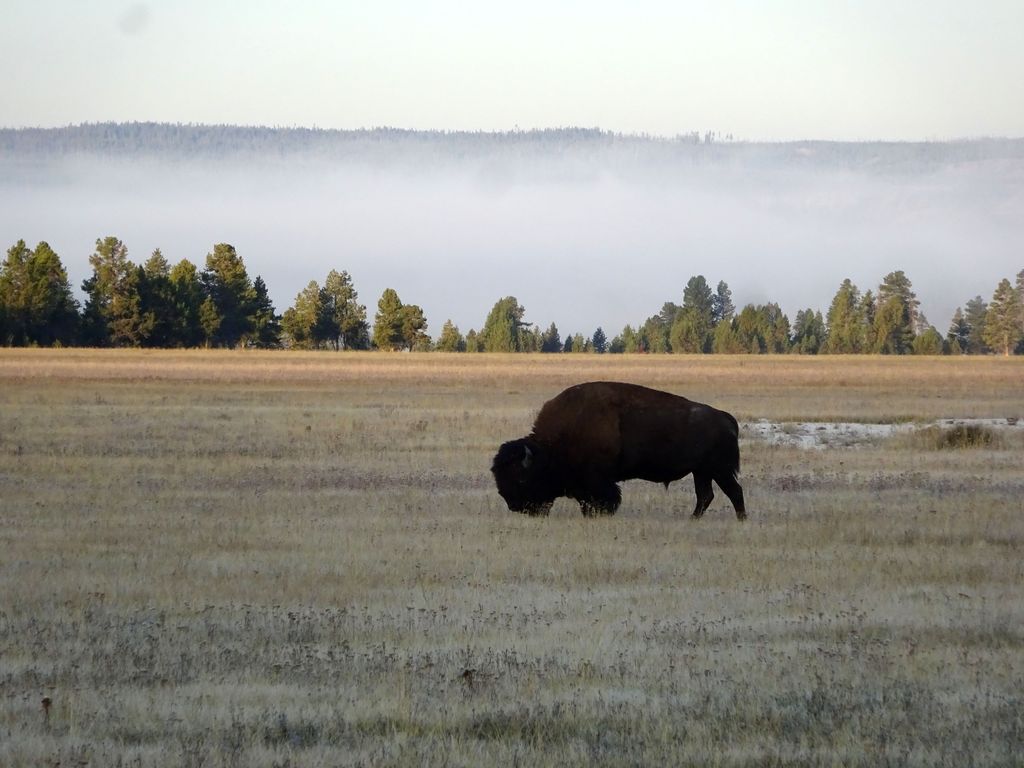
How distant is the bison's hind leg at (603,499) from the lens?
56.4ft

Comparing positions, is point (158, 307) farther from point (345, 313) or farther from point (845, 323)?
point (845, 323)

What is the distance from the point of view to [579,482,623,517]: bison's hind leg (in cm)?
1719

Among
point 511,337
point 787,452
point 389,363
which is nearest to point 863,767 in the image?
point 787,452

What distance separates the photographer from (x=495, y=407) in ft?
139

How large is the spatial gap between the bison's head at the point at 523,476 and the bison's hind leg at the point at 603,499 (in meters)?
0.51

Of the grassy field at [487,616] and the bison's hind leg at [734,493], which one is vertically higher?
the bison's hind leg at [734,493]

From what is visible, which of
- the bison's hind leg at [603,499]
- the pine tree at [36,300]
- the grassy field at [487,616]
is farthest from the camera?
the pine tree at [36,300]

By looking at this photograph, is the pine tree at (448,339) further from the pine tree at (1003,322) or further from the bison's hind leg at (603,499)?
the bison's hind leg at (603,499)

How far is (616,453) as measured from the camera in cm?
1703

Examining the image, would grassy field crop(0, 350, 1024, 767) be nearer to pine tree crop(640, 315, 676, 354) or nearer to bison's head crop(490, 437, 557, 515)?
bison's head crop(490, 437, 557, 515)

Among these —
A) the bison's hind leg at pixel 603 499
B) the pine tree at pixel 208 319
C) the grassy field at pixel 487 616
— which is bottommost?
the grassy field at pixel 487 616

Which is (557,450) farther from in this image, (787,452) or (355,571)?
(787,452)

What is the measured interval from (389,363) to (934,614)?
268 feet

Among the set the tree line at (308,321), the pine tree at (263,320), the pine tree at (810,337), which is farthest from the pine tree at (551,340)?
the pine tree at (263,320)
